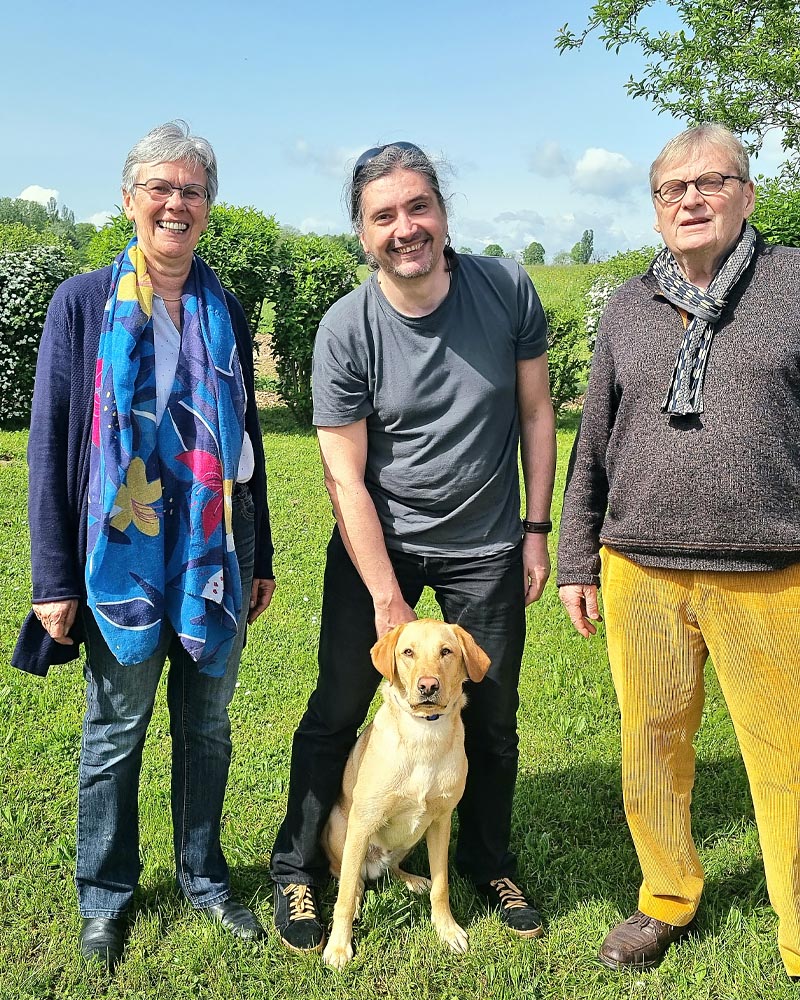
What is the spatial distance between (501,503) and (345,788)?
1246mm

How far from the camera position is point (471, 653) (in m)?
3.01

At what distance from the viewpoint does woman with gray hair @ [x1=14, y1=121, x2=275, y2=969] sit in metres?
2.65

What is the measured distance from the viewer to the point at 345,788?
11.0 feet

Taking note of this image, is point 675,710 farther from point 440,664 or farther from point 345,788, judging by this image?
point 345,788

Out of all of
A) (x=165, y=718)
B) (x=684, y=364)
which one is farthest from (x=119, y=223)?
(x=684, y=364)

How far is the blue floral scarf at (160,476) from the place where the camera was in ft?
8.59

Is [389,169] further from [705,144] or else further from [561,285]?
[561,285]

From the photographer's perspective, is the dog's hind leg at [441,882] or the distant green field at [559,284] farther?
the distant green field at [559,284]

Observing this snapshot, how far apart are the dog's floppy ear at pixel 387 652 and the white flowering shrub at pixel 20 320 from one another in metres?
9.66

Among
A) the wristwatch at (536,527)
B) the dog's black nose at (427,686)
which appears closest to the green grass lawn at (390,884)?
the dog's black nose at (427,686)

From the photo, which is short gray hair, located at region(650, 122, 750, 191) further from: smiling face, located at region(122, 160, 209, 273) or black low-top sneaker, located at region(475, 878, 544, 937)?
black low-top sneaker, located at region(475, 878, 544, 937)

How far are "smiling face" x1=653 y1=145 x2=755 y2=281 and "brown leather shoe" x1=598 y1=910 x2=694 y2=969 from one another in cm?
223

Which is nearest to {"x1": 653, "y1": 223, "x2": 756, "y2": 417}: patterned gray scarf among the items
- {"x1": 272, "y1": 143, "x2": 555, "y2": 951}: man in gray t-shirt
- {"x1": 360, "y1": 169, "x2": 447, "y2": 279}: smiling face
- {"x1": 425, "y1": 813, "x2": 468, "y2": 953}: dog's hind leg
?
{"x1": 272, "y1": 143, "x2": 555, "y2": 951}: man in gray t-shirt

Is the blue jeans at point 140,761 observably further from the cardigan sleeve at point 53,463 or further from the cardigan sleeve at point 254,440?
the cardigan sleeve at point 53,463
